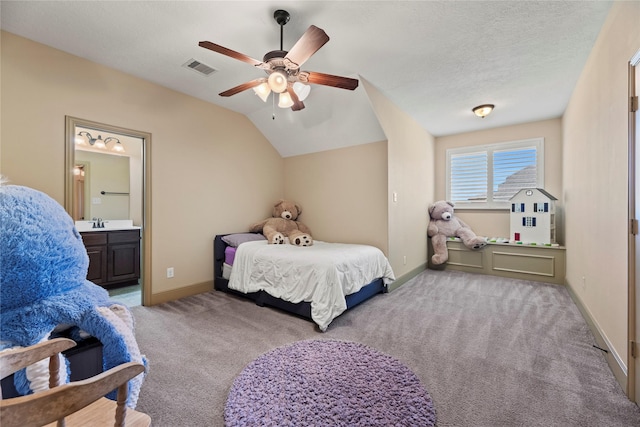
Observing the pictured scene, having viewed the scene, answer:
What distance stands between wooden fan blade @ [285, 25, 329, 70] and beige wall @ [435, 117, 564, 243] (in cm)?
423

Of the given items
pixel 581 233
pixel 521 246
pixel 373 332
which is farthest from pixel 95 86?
pixel 521 246

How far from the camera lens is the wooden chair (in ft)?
1.72

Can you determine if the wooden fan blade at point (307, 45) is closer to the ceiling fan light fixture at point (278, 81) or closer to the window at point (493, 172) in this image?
the ceiling fan light fixture at point (278, 81)

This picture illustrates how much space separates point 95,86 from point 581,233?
5.31 meters

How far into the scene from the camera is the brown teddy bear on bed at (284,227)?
Result: 3.67m

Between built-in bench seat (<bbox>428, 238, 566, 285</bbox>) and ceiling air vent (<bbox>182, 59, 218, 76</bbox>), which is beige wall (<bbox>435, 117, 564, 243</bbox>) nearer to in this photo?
built-in bench seat (<bbox>428, 238, 566, 285</bbox>)

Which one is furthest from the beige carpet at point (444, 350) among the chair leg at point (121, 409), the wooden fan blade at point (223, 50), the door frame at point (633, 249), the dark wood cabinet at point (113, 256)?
the wooden fan blade at point (223, 50)

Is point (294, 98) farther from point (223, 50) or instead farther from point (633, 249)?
point (633, 249)

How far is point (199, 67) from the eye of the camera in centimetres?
277

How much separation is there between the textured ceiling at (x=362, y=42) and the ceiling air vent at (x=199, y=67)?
0.06 metres

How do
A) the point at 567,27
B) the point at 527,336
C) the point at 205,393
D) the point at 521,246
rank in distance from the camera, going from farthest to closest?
the point at 521,246 → the point at 527,336 → the point at 567,27 → the point at 205,393

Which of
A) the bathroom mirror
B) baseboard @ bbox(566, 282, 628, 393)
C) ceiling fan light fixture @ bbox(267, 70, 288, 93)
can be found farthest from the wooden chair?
the bathroom mirror

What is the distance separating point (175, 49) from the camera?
2471 millimetres

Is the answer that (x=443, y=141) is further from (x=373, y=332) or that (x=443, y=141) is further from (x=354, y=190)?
(x=373, y=332)
